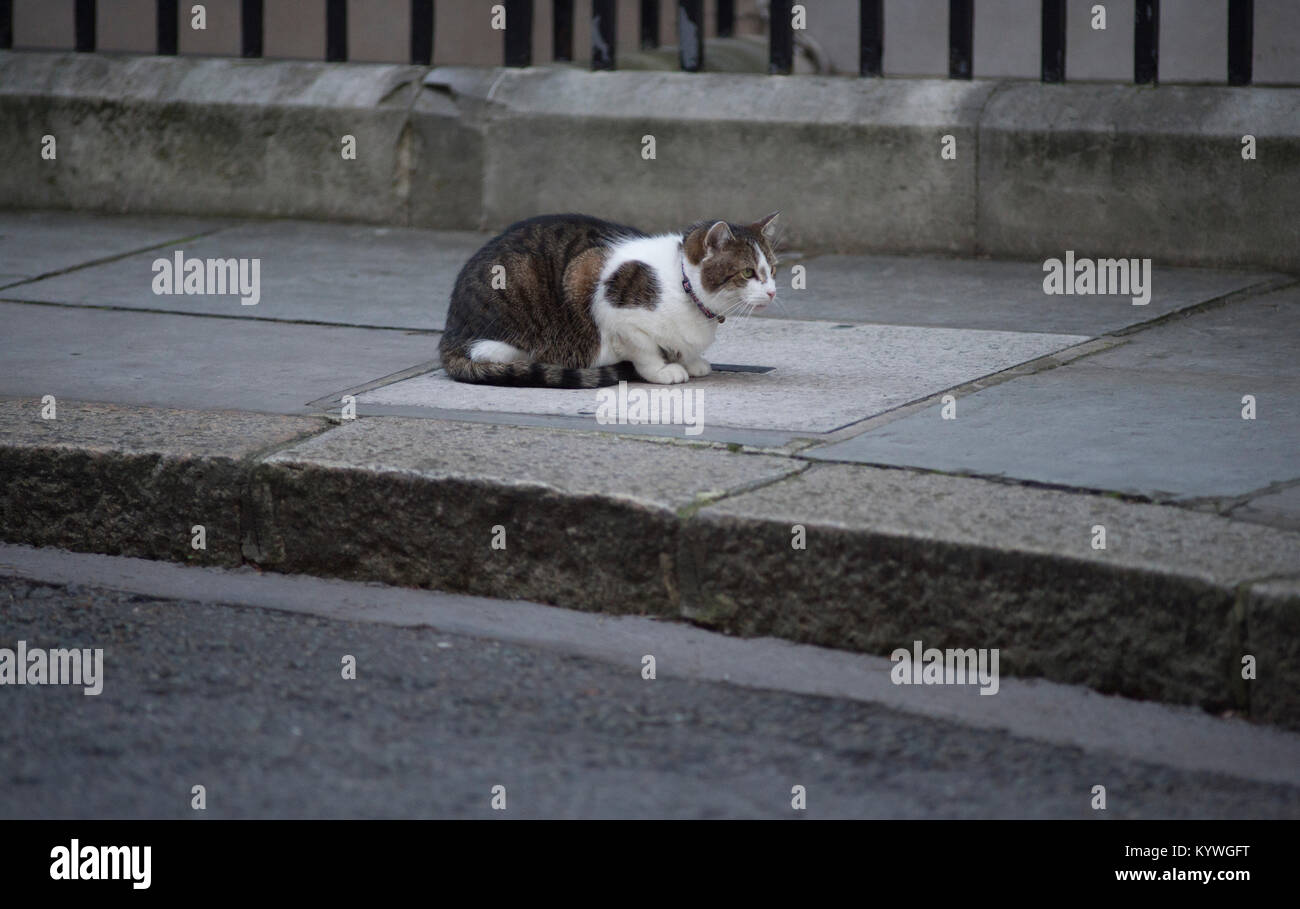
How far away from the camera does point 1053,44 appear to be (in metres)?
6.00

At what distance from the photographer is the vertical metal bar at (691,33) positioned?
6555mm

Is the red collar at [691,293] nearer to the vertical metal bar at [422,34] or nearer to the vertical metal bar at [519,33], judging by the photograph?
the vertical metal bar at [519,33]

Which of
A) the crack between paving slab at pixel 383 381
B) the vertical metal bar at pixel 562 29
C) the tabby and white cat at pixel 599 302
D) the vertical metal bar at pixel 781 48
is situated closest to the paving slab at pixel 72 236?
the vertical metal bar at pixel 562 29

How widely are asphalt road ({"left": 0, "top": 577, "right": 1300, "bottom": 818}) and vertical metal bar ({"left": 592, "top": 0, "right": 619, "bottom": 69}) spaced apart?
390cm

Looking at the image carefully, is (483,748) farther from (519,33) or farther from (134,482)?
(519,33)

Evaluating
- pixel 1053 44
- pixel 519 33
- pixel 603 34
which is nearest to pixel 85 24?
pixel 519 33

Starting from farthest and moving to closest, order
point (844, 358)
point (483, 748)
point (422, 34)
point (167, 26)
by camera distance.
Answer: point (167, 26), point (422, 34), point (844, 358), point (483, 748)

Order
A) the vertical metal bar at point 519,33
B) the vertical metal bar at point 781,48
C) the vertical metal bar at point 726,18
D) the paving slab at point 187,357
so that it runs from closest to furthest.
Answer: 1. the paving slab at point 187,357
2. the vertical metal bar at point 781,48
3. the vertical metal bar at point 519,33
4. the vertical metal bar at point 726,18

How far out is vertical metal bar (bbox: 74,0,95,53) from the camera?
7379 millimetres

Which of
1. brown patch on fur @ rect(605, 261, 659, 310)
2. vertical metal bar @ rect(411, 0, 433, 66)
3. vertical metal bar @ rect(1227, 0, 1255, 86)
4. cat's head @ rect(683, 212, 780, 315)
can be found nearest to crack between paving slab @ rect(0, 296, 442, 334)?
brown patch on fur @ rect(605, 261, 659, 310)

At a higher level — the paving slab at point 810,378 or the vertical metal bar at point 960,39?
the vertical metal bar at point 960,39

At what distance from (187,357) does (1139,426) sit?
9.14 ft

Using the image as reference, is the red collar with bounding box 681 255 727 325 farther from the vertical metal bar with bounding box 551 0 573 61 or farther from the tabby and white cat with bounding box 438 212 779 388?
the vertical metal bar with bounding box 551 0 573 61

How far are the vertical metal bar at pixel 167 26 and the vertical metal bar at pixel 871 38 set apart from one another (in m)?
3.11
